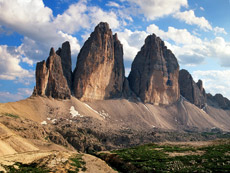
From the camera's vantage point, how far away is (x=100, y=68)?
126 meters

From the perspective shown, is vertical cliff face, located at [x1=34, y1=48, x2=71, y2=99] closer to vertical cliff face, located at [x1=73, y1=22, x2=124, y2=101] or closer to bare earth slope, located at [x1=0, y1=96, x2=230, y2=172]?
bare earth slope, located at [x1=0, y1=96, x2=230, y2=172]

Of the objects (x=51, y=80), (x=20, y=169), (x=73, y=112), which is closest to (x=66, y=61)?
(x=51, y=80)

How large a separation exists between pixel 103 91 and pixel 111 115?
18754mm

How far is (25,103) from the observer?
288ft

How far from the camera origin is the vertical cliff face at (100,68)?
118625 mm

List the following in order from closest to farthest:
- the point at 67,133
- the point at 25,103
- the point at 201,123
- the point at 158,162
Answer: the point at 158,162, the point at 67,133, the point at 25,103, the point at 201,123

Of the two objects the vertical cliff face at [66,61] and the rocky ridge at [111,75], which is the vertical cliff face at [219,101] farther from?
the vertical cliff face at [66,61]

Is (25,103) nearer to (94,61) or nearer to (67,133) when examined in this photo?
(67,133)

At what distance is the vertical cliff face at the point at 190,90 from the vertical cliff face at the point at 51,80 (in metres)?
103

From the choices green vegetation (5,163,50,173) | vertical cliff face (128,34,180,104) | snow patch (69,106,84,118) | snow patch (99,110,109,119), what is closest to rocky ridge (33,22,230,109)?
vertical cliff face (128,34,180,104)

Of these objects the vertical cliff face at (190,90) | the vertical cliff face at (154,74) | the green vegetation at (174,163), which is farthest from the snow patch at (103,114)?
the green vegetation at (174,163)

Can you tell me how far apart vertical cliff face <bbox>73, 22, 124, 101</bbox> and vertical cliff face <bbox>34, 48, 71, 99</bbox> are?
39.2ft

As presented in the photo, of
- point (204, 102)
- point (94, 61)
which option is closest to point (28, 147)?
point (94, 61)

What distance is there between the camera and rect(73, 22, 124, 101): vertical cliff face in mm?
118625
